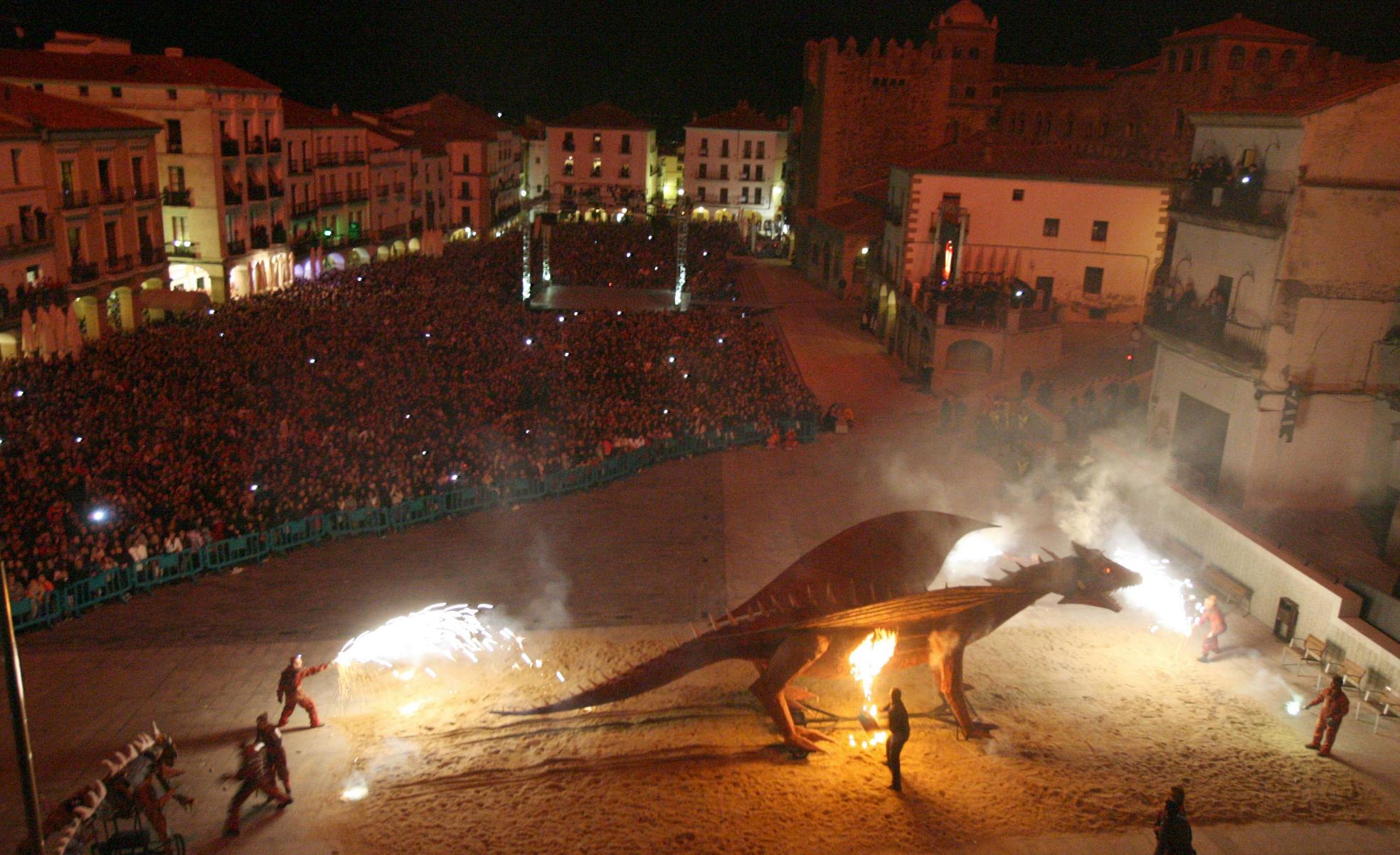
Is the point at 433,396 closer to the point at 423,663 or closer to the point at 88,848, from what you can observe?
the point at 423,663

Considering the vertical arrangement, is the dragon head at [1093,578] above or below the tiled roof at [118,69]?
below

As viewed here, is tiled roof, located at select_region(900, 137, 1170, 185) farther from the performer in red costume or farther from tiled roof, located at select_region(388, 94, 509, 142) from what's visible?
tiled roof, located at select_region(388, 94, 509, 142)

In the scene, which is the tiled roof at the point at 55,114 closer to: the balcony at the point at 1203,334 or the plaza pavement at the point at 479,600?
the plaza pavement at the point at 479,600

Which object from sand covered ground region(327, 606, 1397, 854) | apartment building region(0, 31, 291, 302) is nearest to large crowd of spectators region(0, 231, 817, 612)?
sand covered ground region(327, 606, 1397, 854)

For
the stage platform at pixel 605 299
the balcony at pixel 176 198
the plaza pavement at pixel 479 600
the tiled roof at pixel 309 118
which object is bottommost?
the plaza pavement at pixel 479 600

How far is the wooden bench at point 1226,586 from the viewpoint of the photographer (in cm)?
1554

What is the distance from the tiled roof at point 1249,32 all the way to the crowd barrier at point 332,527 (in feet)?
99.3

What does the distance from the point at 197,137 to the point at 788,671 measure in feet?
124

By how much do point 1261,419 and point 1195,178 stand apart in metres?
5.16

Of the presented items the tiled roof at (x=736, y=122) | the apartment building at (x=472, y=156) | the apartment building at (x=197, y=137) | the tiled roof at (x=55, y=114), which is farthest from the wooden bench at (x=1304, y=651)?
the tiled roof at (x=736, y=122)

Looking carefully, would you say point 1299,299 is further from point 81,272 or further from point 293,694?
point 81,272

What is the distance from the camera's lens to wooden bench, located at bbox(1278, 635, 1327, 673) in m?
13.7

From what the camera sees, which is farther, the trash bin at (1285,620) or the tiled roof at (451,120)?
the tiled roof at (451,120)

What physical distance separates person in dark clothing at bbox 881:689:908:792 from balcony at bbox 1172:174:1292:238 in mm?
12535
